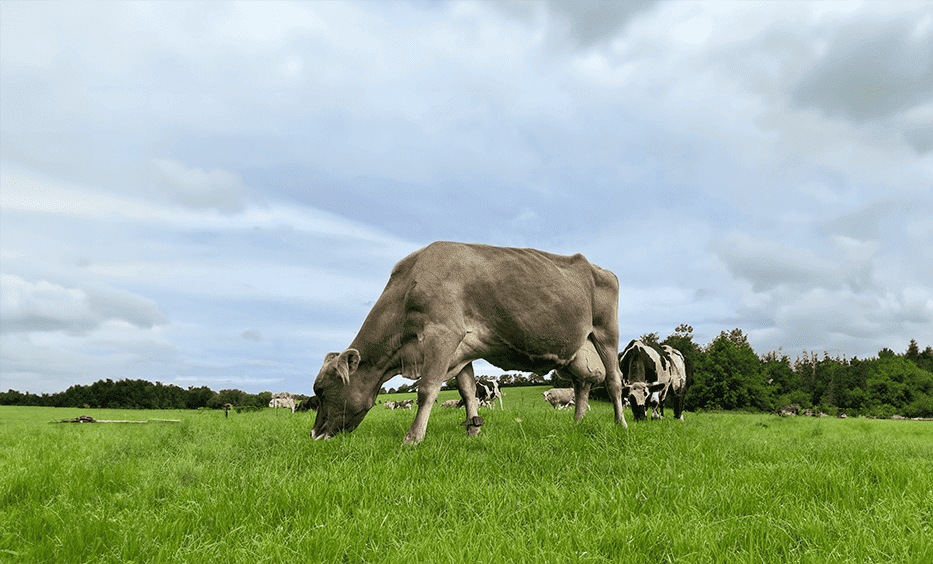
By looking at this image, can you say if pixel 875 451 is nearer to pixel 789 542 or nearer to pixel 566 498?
pixel 789 542

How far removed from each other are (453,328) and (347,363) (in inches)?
A: 74.3

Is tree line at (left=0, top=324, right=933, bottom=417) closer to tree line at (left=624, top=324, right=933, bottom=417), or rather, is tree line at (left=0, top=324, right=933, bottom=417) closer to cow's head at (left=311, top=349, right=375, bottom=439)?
tree line at (left=624, top=324, right=933, bottom=417)

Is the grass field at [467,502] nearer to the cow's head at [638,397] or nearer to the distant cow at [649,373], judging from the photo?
the cow's head at [638,397]

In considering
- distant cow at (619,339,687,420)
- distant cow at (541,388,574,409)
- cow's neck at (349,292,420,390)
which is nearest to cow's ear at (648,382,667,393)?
distant cow at (619,339,687,420)

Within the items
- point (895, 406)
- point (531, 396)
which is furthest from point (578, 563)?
point (895, 406)

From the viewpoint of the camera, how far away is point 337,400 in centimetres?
793

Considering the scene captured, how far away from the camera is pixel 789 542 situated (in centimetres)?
399

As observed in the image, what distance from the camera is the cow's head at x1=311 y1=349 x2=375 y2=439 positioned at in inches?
311

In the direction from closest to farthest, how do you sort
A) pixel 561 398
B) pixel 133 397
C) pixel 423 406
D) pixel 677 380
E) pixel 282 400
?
1. pixel 423 406
2. pixel 677 380
3. pixel 133 397
4. pixel 282 400
5. pixel 561 398

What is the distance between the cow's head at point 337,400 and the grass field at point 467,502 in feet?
2.50

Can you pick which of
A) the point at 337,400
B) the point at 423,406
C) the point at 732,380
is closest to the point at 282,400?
the point at 337,400

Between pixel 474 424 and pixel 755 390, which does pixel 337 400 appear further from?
pixel 755 390

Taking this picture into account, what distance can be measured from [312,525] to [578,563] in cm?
215

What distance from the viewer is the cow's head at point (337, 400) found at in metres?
7.91
